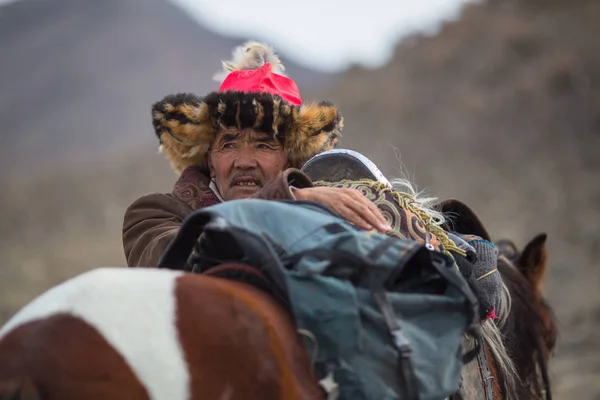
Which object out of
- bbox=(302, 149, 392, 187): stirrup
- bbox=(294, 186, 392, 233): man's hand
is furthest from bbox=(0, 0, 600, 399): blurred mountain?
bbox=(294, 186, 392, 233): man's hand

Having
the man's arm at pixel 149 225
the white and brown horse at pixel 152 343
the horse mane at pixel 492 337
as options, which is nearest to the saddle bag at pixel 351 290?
the white and brown horse at pixel 152 343

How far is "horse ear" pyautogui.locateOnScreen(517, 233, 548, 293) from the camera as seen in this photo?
3480 millimetres

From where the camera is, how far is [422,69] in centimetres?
2209

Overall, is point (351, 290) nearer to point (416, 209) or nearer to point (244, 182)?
point (416, 209)

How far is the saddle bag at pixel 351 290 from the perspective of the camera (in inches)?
56.1

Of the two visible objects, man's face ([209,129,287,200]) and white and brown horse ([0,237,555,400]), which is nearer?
white and brown horse ([0,237,555,400])

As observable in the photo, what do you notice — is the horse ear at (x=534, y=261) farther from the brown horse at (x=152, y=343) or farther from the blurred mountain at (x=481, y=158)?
the blurred mountain at (x=481, y=158)

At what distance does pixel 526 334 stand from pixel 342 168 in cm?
144

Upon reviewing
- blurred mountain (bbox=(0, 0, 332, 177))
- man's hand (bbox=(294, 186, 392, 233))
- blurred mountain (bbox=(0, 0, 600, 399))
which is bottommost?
man's hand (bbox=(294, 186, 392, 233))

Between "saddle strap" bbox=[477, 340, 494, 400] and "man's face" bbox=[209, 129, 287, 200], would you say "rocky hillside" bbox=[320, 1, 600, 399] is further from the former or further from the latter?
"man's face" bbox=[209, 129, 287, 200]

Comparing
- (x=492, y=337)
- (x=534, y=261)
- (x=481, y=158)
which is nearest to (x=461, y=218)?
(x=492, y=337)

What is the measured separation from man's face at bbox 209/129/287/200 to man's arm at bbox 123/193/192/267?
254mm

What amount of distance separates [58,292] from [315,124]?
162 cm

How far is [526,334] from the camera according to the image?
123 inches
